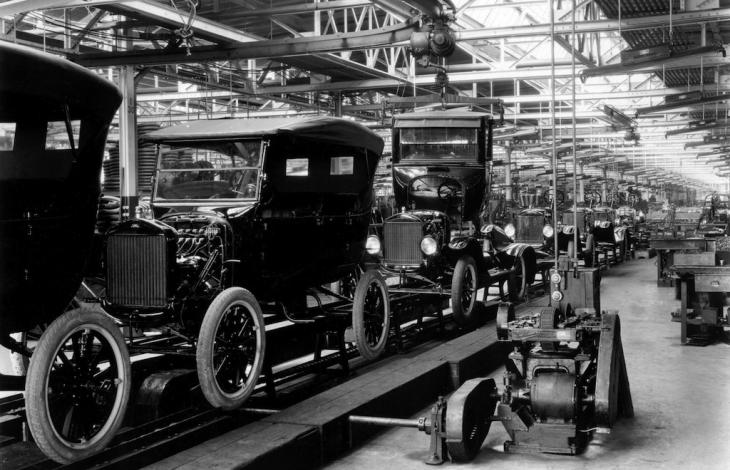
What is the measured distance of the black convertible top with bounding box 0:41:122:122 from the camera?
3.95 meters

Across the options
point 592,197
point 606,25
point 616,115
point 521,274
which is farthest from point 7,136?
point 592,197

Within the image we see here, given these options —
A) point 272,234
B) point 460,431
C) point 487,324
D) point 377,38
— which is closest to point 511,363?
point 460,431

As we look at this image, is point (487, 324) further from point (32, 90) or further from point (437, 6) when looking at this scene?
point (32, 90)

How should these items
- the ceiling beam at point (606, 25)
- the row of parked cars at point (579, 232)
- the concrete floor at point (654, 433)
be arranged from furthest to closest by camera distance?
1. the row of parked cars at point (579, 232)
2. the ceiling beam at point (606, 25)
3. the concrete floor at point (654, 433)

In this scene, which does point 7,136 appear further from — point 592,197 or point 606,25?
point 592,197

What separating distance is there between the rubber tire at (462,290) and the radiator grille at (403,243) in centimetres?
46

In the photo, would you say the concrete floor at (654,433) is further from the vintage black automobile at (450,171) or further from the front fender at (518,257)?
the front fender at (518,257)

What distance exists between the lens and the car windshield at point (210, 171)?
626 centimetres

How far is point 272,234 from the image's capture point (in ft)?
20.4

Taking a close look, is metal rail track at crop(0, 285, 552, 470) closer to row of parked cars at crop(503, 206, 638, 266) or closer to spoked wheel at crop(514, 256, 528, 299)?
spoked wheel at crop(514, 256, 528, 299)

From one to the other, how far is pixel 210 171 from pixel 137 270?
1.35 meters

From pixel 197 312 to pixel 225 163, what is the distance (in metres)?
1.34

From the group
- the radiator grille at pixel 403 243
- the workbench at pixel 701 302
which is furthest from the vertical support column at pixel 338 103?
the workbench at pixel 701 302

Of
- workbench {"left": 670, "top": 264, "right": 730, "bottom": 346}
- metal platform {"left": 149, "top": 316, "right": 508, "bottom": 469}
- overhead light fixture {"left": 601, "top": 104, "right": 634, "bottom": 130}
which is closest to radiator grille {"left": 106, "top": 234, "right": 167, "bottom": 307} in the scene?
metal platform {"left": 149, "top": 316, "right": 508, "bottom": 469}
